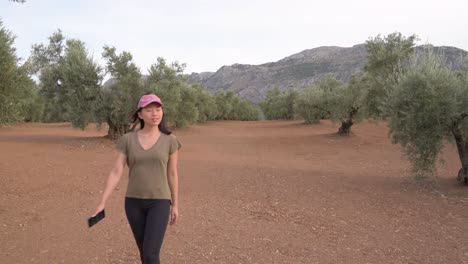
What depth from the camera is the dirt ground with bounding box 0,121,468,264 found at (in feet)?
18.8

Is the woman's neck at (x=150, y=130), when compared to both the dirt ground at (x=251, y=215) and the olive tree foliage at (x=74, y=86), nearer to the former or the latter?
the dirt ground at (x=251, y=215)

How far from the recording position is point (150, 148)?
374 cm

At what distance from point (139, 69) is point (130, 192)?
17.2 m

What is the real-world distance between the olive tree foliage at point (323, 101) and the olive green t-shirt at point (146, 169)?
21761mm

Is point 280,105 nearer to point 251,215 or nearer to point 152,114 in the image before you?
point 251,215

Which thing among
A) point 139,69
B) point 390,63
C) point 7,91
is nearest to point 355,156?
point 390,63

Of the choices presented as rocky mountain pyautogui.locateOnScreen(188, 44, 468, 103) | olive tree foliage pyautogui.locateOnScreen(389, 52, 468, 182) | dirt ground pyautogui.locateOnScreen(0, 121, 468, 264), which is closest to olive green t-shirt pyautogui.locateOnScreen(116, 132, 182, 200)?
dirt ground pyautogui.locateOnScreen(0, 121, 468, 264)

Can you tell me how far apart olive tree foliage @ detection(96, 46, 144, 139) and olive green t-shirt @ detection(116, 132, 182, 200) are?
50.7 ft

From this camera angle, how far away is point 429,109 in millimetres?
9227

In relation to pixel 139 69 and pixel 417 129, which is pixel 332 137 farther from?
pixel 417 129

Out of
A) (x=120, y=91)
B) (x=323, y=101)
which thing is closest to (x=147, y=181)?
(x=120, y=91)

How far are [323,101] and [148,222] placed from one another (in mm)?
25395

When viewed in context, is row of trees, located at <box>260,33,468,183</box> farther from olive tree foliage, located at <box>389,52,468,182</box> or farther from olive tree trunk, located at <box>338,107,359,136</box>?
olive tree trunk, located at <box>338,107,359,136</box>

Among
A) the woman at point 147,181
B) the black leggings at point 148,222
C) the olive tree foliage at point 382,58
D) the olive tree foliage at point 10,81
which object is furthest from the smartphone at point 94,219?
the olive tree foliage at point 382,58
